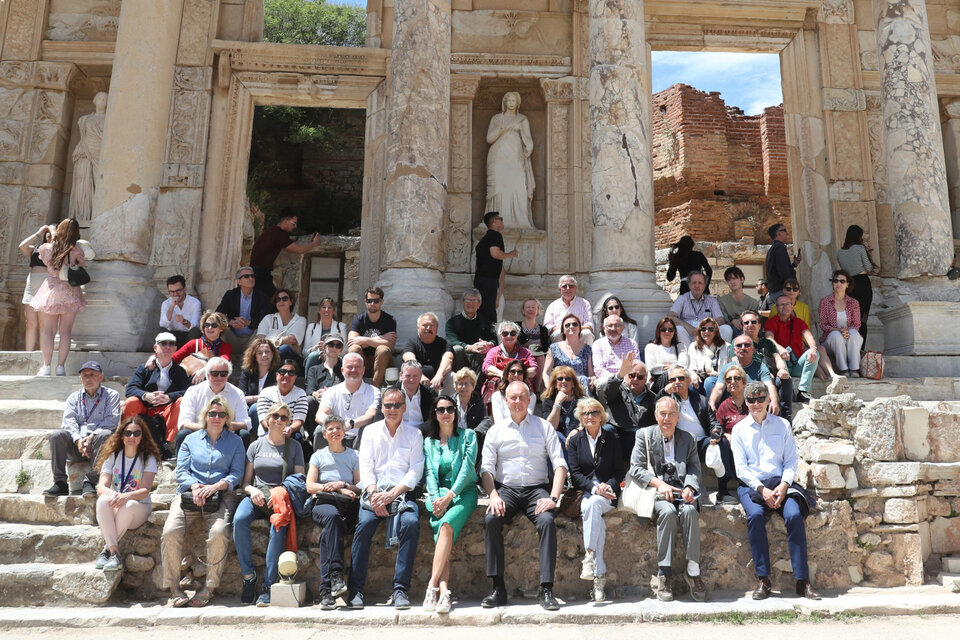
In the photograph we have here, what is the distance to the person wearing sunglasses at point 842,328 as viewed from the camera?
8.62m

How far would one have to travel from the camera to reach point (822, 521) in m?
5.93

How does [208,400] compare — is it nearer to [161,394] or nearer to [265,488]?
[161,394]

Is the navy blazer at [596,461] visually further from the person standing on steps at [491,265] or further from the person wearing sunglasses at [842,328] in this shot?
the person wearing sunglasses at [842,328]

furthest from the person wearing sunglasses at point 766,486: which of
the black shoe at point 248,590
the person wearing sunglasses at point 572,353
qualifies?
the black shoe at point 248,590

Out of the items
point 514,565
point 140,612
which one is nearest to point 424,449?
point 514,565

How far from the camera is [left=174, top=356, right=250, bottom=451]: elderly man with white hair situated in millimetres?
6293

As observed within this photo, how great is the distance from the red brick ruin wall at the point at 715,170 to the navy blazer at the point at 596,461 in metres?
14.8

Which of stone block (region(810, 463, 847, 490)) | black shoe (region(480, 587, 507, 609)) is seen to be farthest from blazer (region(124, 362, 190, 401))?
stone block (region(810, 463, 847, 490))

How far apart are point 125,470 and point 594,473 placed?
3.72 m

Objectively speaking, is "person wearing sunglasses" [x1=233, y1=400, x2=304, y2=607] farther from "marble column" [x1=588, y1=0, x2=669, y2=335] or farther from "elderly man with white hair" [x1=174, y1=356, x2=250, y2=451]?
"marble column" [x1=588, y1=0, x2=669, y2=335]

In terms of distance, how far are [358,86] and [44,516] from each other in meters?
8.29

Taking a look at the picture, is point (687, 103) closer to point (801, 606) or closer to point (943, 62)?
point (943, 62)

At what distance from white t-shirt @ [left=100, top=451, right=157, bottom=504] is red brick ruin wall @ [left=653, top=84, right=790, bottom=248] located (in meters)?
16.7

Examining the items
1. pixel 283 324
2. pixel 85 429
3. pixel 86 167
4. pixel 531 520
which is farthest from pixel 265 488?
pixel 86 167
